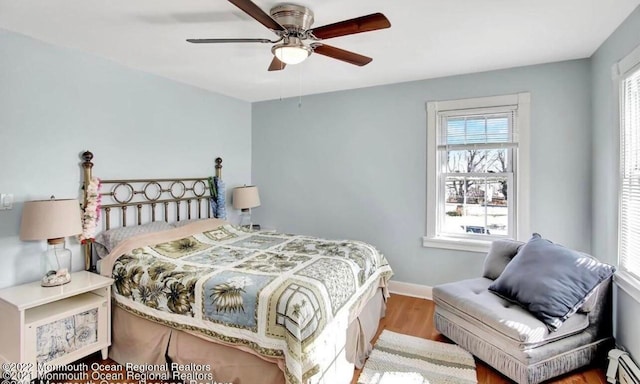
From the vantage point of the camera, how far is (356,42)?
8.21 ft

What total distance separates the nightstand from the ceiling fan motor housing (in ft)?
7.13

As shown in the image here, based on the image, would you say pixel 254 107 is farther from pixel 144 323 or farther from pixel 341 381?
pixel 341 381

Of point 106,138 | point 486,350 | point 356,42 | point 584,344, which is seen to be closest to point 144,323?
point 106,138

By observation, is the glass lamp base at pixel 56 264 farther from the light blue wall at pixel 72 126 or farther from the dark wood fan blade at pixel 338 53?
the dark wood fan blade at pixel 338 53

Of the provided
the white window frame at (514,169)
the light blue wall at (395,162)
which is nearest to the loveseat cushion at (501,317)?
the white window frame at (514,169)

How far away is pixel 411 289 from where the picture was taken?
359 cm

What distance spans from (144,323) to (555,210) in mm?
3573

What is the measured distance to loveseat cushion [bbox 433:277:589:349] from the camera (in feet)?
6.57

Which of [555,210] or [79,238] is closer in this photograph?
[79,238]

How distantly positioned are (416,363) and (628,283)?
145 centimetres

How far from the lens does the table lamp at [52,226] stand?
214cm

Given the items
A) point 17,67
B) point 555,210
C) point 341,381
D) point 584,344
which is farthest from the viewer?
point 555,210

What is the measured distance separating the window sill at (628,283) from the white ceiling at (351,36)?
1704 millimetres

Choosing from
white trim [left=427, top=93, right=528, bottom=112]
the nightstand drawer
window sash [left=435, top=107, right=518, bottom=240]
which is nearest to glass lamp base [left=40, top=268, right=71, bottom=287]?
the nightstand drawer
